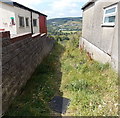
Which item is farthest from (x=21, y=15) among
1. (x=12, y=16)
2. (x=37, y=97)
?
(x=37, y=97)

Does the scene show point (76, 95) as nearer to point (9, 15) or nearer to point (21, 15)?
point (9, 15)

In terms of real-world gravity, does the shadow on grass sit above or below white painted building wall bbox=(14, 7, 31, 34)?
below

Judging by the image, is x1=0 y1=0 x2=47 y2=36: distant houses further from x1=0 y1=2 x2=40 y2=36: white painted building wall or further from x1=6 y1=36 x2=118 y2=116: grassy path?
x1=6 y1=36 x2=118 y2=116: grassy path

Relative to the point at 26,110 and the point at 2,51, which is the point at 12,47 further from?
the point at 26,110

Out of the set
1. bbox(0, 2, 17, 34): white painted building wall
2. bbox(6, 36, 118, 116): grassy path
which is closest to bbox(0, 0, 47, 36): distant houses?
bbox(0, 2, 17, 34): white painted building wall

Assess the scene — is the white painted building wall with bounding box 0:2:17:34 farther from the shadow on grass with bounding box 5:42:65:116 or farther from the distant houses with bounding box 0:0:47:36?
the shadow on grass with bounding box 5:42:65:116

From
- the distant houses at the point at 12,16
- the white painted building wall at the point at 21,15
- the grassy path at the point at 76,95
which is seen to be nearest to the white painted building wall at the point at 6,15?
the distant houses at the point at 12,16

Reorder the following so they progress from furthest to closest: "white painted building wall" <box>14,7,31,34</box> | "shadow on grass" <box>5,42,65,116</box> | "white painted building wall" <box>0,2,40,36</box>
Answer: "white painted building wall" <box>14,7,31,34</box>
"white painted building wall" <box>0,2,40,36</box>
"shadow on grass" <box>5,42,65,116</box>

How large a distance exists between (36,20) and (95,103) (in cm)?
1469

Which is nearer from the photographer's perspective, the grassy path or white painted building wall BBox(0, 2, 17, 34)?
the grassy path

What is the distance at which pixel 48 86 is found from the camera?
4.44 meters

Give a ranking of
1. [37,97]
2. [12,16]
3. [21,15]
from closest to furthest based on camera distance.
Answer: [37,97]
[12,16]
[21,15]

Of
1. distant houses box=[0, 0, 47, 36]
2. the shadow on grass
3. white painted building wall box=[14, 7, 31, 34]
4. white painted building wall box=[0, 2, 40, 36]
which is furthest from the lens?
white painted building wall box=[14, 7, 31, 34]

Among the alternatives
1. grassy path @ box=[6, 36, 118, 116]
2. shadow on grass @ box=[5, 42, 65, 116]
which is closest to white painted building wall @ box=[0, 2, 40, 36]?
shadow on grass @ box=[5, 42, 65, 116]
